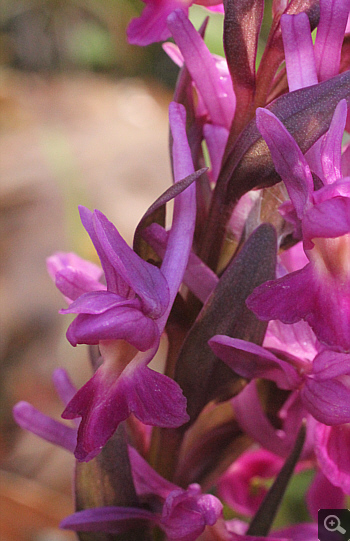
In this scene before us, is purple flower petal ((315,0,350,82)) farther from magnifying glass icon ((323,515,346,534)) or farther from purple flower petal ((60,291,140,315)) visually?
magnifying glass icon ((323,515,346,534))

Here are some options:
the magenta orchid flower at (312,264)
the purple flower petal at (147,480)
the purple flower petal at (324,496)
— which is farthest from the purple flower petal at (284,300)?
the purple flower petal at (324,496)

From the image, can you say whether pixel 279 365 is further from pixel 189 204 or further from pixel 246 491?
pixel 246 491

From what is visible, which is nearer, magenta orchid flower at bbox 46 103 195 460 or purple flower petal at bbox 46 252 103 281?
magenta orchid flower at bbox 46 103 195 460

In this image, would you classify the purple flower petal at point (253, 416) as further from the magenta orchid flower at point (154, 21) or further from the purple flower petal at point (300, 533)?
the magenta orchid flower at point (154, 21)

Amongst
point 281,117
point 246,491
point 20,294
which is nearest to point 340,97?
point 281,117

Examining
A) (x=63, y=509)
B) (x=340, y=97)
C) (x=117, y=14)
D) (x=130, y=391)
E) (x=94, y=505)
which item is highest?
(x=117, y=14)

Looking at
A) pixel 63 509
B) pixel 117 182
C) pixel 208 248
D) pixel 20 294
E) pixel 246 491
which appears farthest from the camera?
pixel 117 182

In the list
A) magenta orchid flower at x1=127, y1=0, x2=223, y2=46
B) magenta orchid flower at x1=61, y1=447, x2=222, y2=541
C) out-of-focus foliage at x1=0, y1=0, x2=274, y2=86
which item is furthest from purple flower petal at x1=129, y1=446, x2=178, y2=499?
out-of-focus foliage at x1=0, y1=0, x2=274, y2=86
